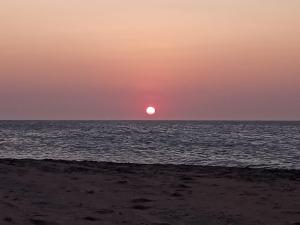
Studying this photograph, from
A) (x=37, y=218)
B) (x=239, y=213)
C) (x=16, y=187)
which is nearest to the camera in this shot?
(x=37, y=218)

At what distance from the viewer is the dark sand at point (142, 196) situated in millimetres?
9000

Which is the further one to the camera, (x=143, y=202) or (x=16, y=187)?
(x=16, y=187)

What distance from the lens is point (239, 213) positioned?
9.66 meters

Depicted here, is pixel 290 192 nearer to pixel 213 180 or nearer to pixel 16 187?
pixel 213 180

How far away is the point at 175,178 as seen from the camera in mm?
14414

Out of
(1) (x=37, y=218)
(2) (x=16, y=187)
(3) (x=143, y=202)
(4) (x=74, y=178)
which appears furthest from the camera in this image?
(4) (x=74, y=178)

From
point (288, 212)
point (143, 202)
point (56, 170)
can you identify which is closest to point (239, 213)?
Answer: point (288, 212)

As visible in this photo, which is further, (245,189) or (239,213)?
(245,189)

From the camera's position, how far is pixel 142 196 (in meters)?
11.2

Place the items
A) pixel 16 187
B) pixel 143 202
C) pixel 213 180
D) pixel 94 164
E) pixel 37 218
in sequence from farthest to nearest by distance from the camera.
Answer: pixel 94 164 → pixel 213 180 → pixel 16 187 → pixel 143 202 → pixel 37 218

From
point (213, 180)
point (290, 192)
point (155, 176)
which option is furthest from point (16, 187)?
point (290, 192)

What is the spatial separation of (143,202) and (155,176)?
14.1 ft

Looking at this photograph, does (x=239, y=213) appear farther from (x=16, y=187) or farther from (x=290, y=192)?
(x=16, y=187)

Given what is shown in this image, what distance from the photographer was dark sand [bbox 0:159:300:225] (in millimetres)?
9000
